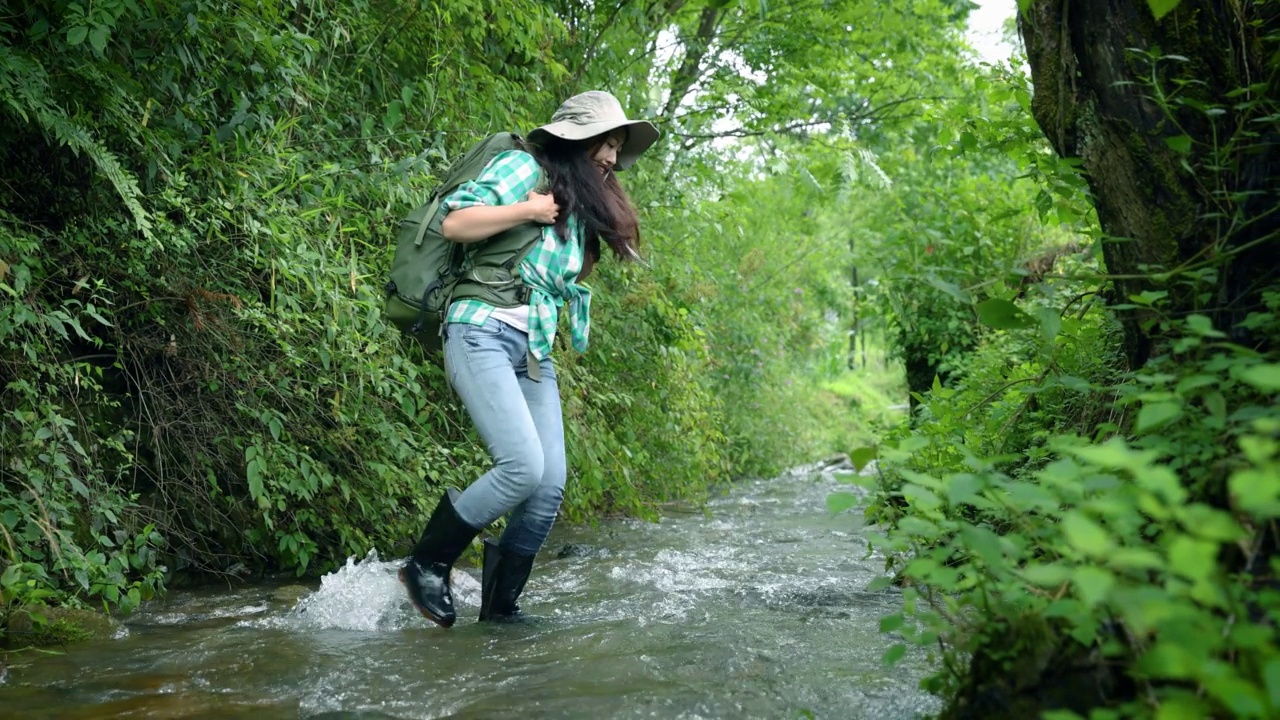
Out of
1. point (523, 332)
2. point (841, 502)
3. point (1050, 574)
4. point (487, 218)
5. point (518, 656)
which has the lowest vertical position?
point (518, 656)

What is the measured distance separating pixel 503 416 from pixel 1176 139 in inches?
93.1

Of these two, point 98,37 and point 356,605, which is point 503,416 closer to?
point 356,605

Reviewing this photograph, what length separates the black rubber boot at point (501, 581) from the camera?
4.43m

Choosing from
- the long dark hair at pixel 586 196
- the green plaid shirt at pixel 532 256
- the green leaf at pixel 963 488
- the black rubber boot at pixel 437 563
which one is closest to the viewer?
the green leaf at pixel 963 488

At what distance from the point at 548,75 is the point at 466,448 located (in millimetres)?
2989

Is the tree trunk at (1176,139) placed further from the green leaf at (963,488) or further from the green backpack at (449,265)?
the green backpack at (449,265)

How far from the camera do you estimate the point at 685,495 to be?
8508 mm

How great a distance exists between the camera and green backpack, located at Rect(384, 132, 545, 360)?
405 centimetres

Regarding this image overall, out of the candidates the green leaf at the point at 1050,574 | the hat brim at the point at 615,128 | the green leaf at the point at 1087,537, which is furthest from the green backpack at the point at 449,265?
the green leaf at the point at 1087,537

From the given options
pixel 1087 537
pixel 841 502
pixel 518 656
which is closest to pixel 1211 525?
pixel 1087 537

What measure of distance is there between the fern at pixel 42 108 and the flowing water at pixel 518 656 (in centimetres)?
166

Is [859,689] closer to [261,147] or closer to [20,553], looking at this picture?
Answer: [20,553]

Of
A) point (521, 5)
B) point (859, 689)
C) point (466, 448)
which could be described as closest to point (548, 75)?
point (521, 5)

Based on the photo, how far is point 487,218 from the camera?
12.7ft
